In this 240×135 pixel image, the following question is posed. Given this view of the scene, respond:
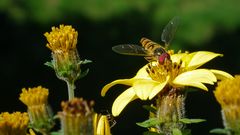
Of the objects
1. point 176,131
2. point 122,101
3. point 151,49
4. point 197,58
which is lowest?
point 176,131

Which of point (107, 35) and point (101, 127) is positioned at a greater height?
point (107, 35)

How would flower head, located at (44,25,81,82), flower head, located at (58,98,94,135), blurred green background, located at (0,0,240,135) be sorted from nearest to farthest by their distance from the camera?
flower head, located at (58,98,94,135)
flower head, located at (44,25,81,82)
blurred green background, located at (0,0,240,135)

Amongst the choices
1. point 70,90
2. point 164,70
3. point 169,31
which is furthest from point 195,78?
point 169,31

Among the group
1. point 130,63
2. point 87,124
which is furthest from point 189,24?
point 87,124

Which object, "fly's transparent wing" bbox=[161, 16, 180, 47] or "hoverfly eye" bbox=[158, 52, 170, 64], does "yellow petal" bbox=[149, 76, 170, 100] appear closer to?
"hoverfly eye" bbox=[158, 52, 170, 64]

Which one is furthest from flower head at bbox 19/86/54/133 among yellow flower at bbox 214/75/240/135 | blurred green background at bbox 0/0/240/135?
blurred green background at bbox 0/0/240/135

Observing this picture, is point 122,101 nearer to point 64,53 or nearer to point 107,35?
point 64,53

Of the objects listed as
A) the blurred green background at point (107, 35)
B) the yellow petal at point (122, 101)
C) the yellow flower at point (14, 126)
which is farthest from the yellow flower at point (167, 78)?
the blurred green background at point (107, 35)
